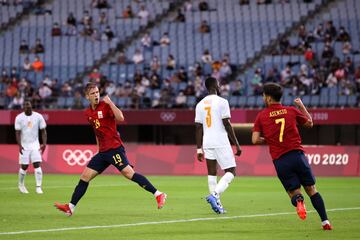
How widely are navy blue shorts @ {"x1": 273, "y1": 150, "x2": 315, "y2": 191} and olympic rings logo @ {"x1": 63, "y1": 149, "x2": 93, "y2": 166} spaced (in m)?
23.6

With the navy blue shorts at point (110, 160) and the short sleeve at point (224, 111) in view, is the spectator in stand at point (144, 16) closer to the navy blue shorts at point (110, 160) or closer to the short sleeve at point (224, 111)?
the short sleeve at point (224, 111)

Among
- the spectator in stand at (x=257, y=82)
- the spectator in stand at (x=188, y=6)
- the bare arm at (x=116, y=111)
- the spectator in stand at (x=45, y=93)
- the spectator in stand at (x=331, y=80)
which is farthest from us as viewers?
the spectator in stand at (x=188, y=6)

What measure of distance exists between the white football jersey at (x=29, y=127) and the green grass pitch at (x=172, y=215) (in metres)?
1.23

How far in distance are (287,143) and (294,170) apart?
0.41m

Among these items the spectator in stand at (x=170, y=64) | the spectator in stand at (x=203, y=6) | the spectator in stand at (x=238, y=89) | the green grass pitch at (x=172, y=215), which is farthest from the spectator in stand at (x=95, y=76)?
the green grass pitch at (x=172, y=215)

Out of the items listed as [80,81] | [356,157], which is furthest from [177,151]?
[80,81]

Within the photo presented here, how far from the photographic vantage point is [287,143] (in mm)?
14578

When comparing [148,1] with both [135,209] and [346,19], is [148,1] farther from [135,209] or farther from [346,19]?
[135,209]

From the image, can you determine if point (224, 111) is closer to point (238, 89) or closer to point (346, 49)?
point (238, 89)

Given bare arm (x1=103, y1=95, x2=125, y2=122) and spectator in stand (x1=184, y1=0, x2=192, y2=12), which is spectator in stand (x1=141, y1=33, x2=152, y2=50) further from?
bare arm (x1=103, y1=95, x2=125, y2=122)

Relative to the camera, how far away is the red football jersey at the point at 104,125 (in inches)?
687

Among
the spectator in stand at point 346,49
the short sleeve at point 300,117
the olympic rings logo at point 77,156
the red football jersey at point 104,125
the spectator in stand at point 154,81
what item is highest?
the short sleeve at point 300,117

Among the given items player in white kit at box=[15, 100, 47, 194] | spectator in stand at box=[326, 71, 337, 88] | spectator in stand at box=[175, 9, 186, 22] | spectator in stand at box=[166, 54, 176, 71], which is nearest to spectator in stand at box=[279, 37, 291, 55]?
spectator in stand at box=[326, 71, 337, 88]

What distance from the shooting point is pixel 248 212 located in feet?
60.5
